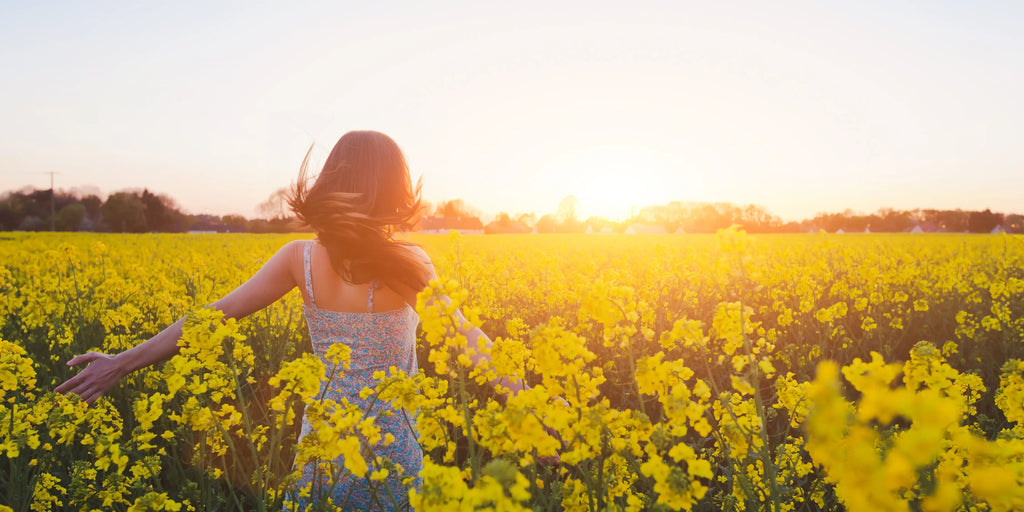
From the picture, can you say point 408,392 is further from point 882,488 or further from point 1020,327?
point 1020,327

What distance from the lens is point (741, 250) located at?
1.67 metres

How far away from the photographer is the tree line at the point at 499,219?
184 feet

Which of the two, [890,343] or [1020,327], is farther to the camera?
[890,343]

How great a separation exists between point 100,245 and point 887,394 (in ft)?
27.9

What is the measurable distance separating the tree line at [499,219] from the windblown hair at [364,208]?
160ft

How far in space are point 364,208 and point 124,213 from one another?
65567mm

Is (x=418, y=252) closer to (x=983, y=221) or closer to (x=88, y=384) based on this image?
(x=88, y=384)

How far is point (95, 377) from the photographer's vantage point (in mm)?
2195

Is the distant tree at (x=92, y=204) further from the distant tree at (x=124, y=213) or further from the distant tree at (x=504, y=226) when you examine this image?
the distant tree at (x=504, y=226)

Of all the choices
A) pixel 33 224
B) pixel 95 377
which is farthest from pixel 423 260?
pixel 33 224

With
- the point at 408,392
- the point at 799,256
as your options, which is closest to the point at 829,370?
the point at 408,392

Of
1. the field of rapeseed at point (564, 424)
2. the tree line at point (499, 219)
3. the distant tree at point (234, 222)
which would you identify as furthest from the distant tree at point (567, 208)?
the field of rapeseed at point (564, 424)

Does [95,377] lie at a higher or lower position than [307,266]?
lower

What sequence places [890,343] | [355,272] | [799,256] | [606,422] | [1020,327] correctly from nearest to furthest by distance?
[606,422], [355,272], [1020,327], [890,343], [799,256]
